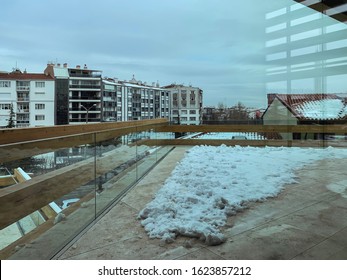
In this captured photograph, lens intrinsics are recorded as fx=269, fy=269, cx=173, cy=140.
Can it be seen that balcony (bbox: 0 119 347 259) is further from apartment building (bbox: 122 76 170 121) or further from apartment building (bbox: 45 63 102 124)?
apartment building (bbox: 122 76 170 121)

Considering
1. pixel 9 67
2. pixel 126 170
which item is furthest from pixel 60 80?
pixel 126 170

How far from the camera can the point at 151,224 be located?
1.93 m

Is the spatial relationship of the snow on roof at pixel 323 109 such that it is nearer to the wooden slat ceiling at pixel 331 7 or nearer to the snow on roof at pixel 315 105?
the snow on roof at pixel 315 105

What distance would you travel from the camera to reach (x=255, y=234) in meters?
1.77

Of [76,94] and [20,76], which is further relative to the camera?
[76,94]

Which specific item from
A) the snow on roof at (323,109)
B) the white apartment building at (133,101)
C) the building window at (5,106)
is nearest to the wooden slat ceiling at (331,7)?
the snow on roof at (323,109)

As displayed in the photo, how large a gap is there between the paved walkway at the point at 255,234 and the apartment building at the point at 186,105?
4.84 m

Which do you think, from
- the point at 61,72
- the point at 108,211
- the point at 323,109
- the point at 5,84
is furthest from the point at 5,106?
the point at 323,109

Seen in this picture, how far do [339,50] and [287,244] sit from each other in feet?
A: 14.8

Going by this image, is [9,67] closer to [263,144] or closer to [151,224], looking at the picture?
[151,224]

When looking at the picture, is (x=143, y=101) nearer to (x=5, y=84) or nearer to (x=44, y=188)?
(x=5, y=84)

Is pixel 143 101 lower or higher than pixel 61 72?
lower

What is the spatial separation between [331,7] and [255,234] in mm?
3640

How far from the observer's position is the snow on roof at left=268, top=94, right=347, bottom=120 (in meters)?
5.33
